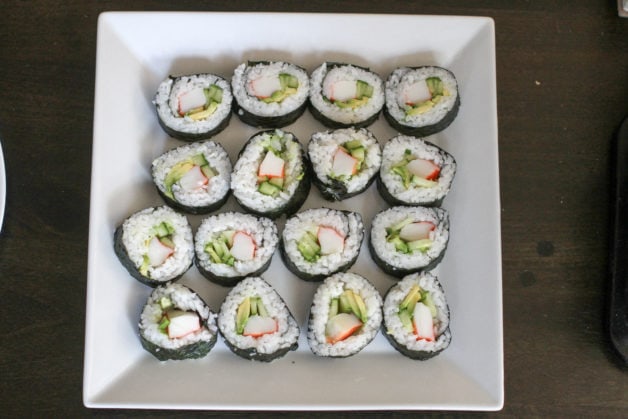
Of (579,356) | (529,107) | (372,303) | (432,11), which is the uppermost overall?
(432,11)

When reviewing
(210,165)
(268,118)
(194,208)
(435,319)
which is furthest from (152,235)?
(435,319)

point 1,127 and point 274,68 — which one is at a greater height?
point 274,68

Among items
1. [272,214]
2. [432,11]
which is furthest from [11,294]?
[432,11]

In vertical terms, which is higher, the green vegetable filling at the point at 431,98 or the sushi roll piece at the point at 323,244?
the green vegetable filling at the point at 431,98

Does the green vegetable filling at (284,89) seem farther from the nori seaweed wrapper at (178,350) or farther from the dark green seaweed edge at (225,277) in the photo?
the nori seaweed wrapper at (178,350)

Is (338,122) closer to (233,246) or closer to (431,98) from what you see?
(431,98)

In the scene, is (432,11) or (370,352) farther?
(432,11)

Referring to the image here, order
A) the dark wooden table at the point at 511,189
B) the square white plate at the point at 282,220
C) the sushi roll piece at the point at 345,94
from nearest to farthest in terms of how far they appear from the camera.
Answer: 1. the square white plate at the point at 282,220
2. the dark wooden table at the point at 511,189
3. the sushi roll piece at the point at 345,94

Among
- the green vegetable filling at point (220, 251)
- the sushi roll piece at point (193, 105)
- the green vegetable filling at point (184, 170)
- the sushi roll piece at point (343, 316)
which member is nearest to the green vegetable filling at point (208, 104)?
the sushi roll piece at point (193, 105)

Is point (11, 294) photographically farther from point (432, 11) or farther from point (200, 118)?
point (432, 11)
